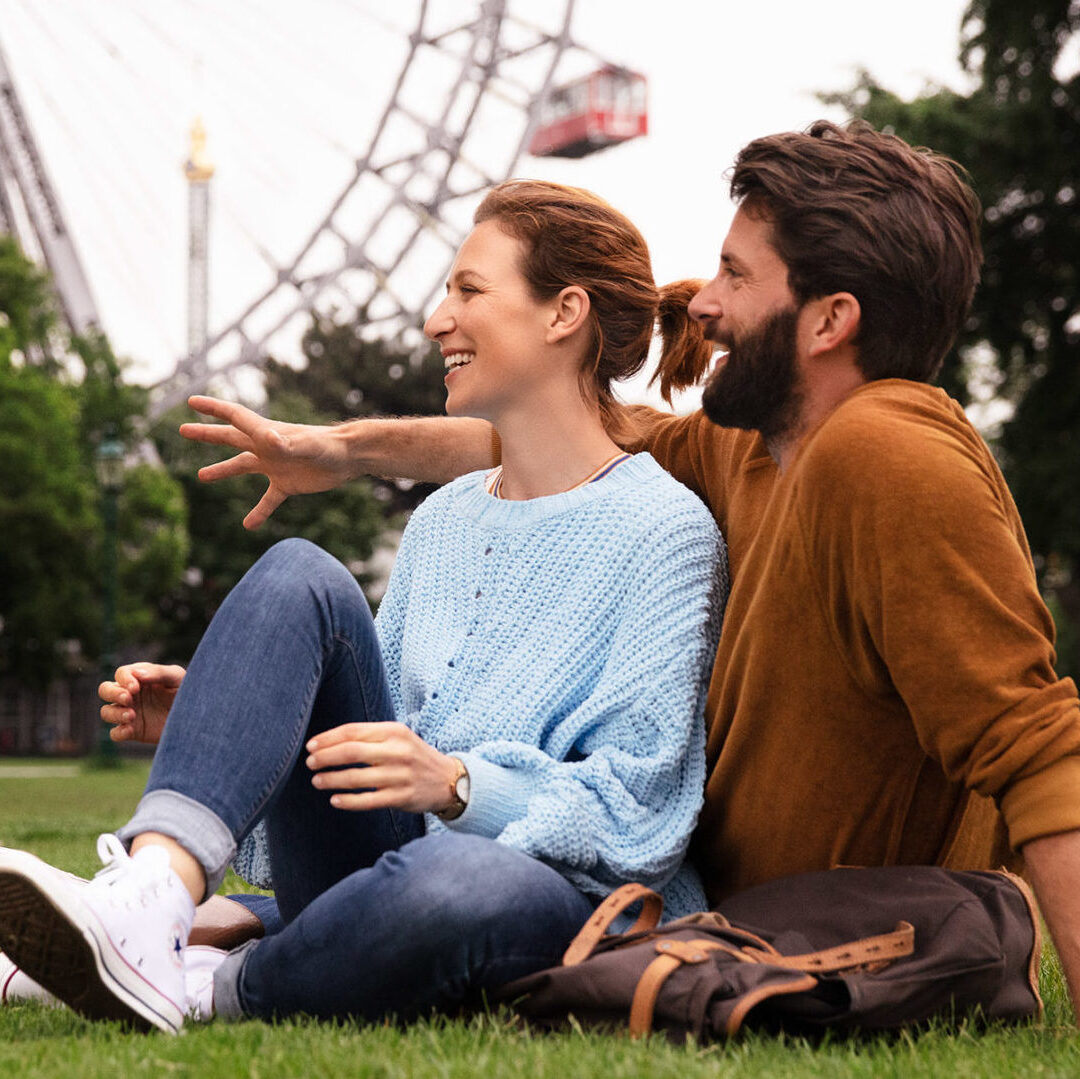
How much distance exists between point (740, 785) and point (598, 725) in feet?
0.82

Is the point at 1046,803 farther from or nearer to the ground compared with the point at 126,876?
farther from the ground

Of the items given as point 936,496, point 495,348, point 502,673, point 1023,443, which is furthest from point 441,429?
point 1023,443

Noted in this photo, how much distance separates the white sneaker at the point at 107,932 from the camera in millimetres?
2107

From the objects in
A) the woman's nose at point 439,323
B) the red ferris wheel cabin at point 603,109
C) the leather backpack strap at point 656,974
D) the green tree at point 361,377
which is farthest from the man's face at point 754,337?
the red ferris wheel cabin at point 603,109

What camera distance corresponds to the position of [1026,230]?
17.8 metres

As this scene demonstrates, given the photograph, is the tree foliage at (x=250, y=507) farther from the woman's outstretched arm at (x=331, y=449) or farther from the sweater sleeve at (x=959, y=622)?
the sweater sleeve at (x=959, y=622)

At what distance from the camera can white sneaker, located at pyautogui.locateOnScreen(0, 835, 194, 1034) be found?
211 centimetres

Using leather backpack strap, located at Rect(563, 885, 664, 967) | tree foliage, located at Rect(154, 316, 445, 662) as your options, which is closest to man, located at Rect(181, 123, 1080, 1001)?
leather backpack strap, located at Rect(563, 885, 664, 967)

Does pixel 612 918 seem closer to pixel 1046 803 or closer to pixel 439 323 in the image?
pixel 1046 803

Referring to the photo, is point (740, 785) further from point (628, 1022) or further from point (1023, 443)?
point (1023, 443)

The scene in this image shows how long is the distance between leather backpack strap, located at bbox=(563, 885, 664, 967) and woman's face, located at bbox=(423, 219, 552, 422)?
100 cm

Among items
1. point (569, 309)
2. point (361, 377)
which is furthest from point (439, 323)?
point (361, 377)

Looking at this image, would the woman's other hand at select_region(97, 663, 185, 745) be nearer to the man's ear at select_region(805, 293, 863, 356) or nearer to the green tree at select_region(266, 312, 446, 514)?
the man's ear at select_region(805, 293, 863, 356)

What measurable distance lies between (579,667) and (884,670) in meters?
0.53
